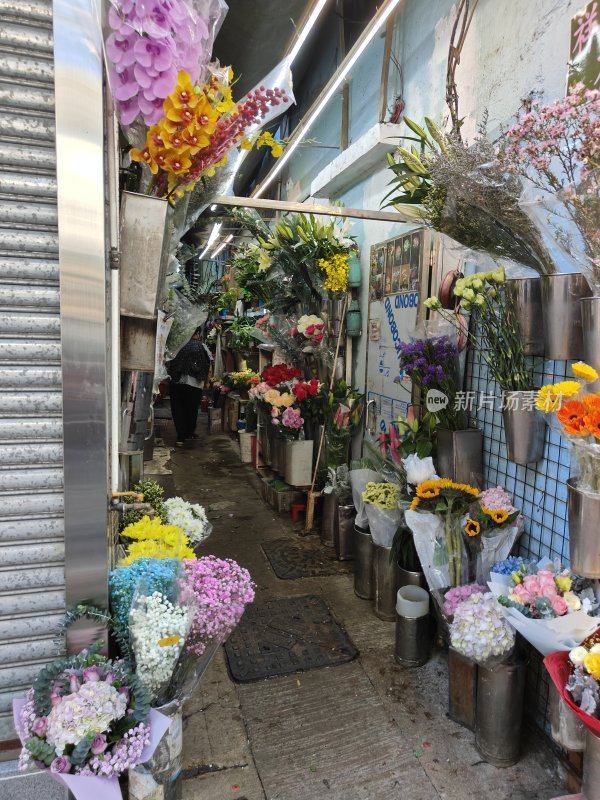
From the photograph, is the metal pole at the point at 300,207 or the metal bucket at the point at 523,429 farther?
the metal pole at the point at 300,207

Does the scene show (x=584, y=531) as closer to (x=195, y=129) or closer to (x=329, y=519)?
(x=195, y=129)

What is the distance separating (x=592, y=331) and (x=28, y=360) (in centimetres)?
193

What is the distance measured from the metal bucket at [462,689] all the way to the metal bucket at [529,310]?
154 centimetres

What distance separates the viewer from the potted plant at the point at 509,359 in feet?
7.88

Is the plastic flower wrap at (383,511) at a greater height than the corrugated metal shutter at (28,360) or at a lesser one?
lesser

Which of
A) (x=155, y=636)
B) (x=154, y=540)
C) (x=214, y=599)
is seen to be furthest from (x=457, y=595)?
(x=155, y=636)

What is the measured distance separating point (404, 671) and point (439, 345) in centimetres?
195

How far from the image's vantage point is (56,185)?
4.66 feet

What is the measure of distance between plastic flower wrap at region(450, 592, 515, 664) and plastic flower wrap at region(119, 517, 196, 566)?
125cm

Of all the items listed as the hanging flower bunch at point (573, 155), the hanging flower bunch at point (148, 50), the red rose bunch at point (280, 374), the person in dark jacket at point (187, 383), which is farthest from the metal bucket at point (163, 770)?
the person in dark jacket at point (187, 383)

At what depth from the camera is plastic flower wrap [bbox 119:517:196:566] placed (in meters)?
2.08

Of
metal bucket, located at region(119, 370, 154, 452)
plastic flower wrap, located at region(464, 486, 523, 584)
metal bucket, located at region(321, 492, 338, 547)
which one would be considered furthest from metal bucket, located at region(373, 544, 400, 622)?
metal bucket, located at region(119, 370, 154, 452)

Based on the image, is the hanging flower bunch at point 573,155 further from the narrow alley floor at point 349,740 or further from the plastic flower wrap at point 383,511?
the narrow alley floor at point 349,740

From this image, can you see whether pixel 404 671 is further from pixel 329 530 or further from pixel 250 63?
pixel 250 63
